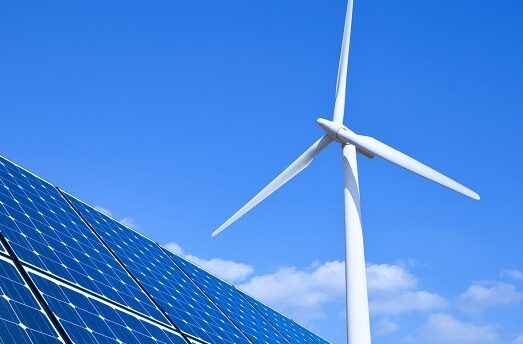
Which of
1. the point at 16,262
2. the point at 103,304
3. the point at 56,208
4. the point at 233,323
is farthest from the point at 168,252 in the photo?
the point at 16,262

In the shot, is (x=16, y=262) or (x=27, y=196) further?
(x=27, y=196)

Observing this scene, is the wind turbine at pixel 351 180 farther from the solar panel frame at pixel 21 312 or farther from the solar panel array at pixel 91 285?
the solar panel frame at pixel 21 312

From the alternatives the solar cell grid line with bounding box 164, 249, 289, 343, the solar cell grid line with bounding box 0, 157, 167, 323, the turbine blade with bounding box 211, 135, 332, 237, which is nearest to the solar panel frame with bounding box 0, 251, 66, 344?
the solar cell grid line with bounding box 0, 157, 167, 323

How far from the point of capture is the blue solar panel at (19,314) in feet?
50.2

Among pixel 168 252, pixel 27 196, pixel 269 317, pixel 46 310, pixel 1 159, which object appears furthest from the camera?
pixel 269 317

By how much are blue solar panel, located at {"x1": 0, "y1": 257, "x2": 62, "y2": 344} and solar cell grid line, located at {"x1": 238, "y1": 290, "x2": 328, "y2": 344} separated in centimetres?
2200

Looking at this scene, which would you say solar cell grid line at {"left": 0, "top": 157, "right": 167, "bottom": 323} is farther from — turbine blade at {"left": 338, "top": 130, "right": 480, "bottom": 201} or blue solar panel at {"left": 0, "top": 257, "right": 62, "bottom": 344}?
turbine blade at {"left": 338, "top": 130, "right": 480, "bottom": 201}

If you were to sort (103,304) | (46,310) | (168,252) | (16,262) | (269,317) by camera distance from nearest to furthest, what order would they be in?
(46,310), (16,262), (103,304), (168,252), (269,317)

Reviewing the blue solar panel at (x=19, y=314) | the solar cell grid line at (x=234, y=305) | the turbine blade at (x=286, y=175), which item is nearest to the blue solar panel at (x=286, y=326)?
the solar cell grid line at (x=234, y=305)

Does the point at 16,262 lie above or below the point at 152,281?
below

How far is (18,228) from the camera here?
21.7 m

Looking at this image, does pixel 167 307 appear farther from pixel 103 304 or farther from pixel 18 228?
pixel 18 228

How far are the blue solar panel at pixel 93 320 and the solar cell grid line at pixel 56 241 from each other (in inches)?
32.5

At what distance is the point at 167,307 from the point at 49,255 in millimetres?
6299
